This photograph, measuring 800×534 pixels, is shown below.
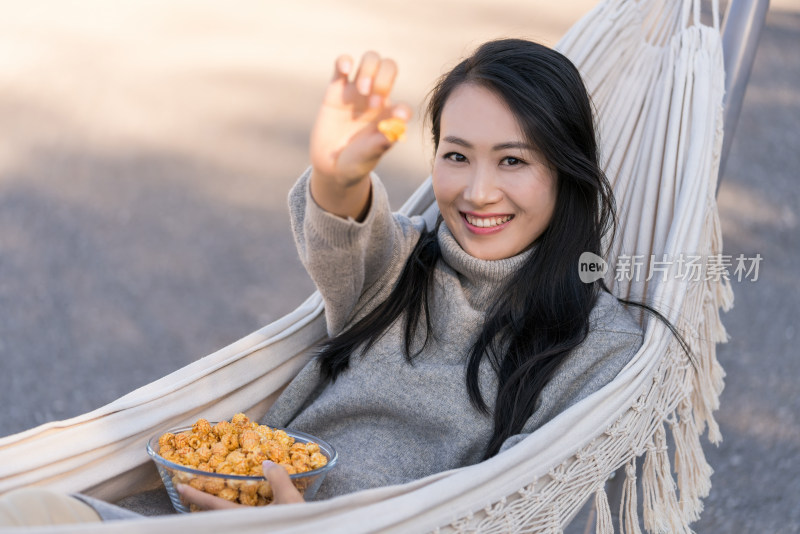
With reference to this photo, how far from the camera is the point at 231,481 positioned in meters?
1.25

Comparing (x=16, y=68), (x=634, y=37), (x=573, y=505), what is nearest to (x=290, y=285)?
(x=634, y=37)

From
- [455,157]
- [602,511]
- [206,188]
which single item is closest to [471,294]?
[455,157]

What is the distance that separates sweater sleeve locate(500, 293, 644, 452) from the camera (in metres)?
1.38

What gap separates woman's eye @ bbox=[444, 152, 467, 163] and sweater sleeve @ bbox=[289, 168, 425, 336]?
5.2 inches

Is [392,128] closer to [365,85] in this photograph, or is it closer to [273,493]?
[365,85]

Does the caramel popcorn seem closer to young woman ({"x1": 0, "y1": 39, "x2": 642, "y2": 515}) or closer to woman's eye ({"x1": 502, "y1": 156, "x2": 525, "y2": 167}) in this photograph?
young woman ({"x1": 0, "y1": 39, "x2": 642, "y2": 515})

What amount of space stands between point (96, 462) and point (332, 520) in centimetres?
47

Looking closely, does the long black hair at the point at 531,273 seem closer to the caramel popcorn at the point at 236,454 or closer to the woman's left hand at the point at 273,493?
the caramel popcorn at the point at 236,454

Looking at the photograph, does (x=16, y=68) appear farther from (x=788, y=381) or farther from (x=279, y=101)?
(x=788, y=381)

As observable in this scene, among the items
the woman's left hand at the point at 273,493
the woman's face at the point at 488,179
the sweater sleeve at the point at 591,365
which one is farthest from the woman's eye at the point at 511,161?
the woman's left hand at the point at 273,493

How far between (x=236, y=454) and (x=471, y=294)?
18.3 inches

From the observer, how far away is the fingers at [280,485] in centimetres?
121

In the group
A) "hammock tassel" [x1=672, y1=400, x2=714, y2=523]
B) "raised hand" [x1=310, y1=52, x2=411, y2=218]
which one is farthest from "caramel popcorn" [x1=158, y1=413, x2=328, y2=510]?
"hammock tassel" [x1=672, y1=400, x2=714, y2=523]

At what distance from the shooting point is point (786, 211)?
12.5ft
